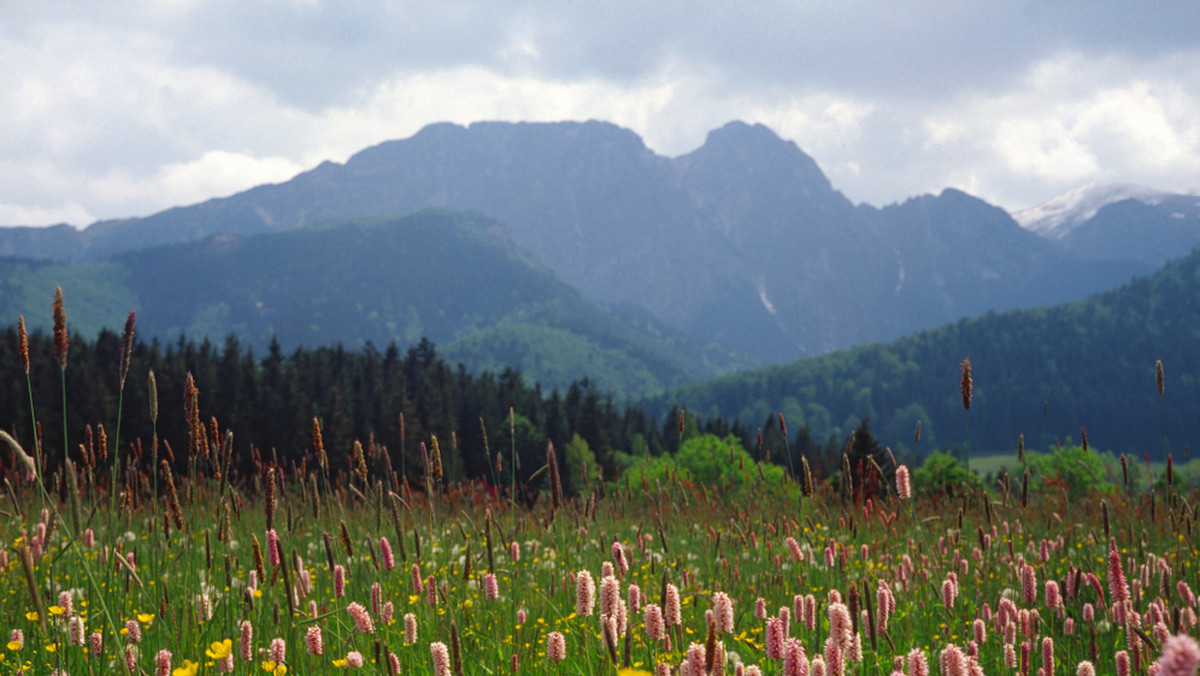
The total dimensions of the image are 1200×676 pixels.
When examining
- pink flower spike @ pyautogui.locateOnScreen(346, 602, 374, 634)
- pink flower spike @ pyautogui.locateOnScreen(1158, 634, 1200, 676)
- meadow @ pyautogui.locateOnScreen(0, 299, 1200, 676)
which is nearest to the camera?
pink flower spike @ pyautogui.locateOnScreen(1158, 634, 1200, 676)

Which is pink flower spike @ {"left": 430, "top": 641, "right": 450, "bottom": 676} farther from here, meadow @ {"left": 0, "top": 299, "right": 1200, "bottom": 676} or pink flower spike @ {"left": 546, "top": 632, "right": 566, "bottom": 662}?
pink flower spike @ {"left": 546, "top": 632, "right": 566, "bottom": 662}

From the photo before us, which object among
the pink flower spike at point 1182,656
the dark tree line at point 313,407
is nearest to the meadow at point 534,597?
the pink flower spike at point 1182,656

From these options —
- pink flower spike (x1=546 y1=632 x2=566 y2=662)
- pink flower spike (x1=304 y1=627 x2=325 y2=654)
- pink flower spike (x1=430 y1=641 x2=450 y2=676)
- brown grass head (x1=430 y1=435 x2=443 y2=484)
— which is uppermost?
brown grass head (x1=430 y1=435 x2=443 y2=484)

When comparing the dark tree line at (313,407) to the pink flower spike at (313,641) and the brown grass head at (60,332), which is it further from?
the brown grass head at (60,332)

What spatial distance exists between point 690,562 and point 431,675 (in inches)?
167

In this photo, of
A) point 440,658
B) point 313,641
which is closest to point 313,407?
point 313,641

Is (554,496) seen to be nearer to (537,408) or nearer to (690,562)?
(690,562)

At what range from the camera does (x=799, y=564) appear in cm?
707

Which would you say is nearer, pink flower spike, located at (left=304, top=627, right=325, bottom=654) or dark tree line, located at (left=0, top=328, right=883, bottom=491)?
pink flower spike, located at (left=304, top=627, right=325, bottom=654)

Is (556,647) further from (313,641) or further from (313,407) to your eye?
(313,407)

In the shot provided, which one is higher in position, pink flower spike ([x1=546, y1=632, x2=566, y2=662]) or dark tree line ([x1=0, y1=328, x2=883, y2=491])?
pink flower spike ([x1=546, y1=632, x2=566, y2=662])

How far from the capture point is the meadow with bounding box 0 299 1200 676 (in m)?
3.05

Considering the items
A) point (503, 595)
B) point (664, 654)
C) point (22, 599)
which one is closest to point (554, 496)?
point (503, 595)

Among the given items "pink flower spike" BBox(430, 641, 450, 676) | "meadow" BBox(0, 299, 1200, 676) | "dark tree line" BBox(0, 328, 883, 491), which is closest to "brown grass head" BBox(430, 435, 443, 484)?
"meadow" BBox(0, 299, 1200, 676)
